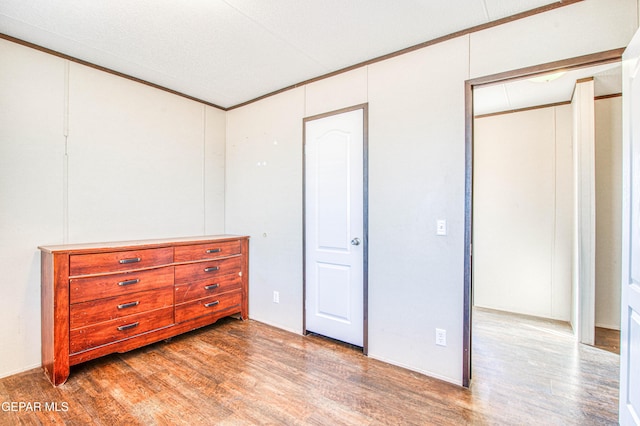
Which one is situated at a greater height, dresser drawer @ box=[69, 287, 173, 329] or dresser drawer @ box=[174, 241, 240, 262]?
dresser drawer @ box=[174, 241, 240, 262]

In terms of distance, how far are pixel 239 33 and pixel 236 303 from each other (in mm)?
2613

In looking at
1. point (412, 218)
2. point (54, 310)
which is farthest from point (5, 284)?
point (412, 218)

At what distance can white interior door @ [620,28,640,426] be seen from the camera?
1.49 meters

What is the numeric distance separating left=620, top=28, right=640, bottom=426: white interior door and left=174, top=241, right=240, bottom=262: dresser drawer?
311 centimetres

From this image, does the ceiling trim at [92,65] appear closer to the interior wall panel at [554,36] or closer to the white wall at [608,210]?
the interior wall panel at [554,36]

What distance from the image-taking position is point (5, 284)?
7.43 feet

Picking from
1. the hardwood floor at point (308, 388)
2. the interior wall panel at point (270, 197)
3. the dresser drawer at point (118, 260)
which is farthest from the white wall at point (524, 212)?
the dresser drawer at point (118, 260)

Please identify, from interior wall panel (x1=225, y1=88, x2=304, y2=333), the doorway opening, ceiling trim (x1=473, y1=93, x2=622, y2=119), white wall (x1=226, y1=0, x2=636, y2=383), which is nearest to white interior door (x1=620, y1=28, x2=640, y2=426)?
white wall (x1=226, y1=0, x2=636, y2=383)

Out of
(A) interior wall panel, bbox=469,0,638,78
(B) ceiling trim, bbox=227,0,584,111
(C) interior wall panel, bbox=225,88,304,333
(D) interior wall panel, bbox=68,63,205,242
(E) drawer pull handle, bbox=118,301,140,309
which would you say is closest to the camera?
(A) interior wall panel, bbox=469,0,638,78

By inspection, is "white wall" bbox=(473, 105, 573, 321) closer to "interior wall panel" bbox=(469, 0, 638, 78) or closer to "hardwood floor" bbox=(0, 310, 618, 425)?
"hardwood floor" bbox=(0, 310, 618, 425)

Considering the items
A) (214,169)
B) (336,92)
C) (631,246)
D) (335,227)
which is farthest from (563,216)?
(214,169)

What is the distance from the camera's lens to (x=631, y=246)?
157 cm

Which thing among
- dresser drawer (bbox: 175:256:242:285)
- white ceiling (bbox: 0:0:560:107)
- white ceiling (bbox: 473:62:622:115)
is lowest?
dresser drawer (bbox: 175:256:242:285)

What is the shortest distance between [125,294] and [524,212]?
429 cm
